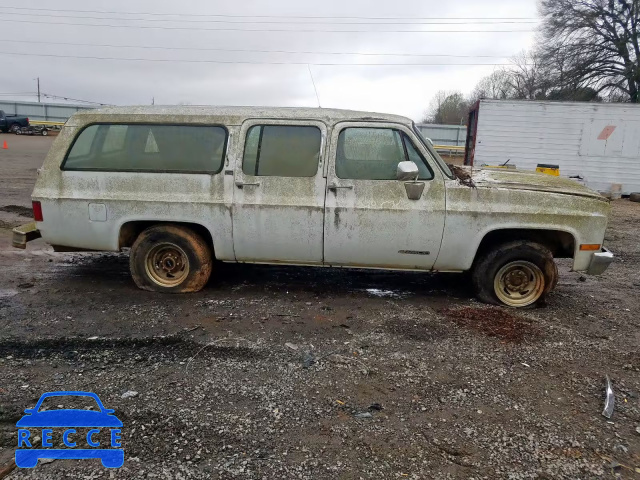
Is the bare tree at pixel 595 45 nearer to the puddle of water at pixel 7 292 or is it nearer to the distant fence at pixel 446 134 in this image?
the distant fence at pixel 446 134

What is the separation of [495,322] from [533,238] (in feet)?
3.40

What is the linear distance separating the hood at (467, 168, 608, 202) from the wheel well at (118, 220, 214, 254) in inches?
116

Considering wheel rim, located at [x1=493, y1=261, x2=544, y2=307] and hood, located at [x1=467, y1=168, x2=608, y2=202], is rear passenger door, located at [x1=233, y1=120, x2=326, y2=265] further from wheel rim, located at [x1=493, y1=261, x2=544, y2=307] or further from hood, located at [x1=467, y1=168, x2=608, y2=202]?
wheel rim, located at [x1=493, y1=261, x2=544, y2=307]

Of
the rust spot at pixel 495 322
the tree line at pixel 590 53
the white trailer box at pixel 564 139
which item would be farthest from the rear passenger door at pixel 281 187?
the tree line at pixel 590 53

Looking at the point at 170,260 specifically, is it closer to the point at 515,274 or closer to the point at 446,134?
the point at 515,274

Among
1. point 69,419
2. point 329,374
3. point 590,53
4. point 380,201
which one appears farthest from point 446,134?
point 69,419

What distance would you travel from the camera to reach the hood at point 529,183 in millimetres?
4633

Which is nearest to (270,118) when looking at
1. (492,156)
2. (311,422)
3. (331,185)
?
(331,185)

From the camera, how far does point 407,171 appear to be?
4312 millimetres

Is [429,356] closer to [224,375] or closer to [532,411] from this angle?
[532,411]

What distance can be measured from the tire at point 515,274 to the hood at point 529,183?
586 millimetres

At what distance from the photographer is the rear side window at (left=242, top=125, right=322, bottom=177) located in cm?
471

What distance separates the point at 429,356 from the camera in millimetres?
3736

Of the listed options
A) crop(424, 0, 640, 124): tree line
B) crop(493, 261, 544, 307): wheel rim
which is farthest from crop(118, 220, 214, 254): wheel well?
crop(424, 0, 640, 124): tree line
